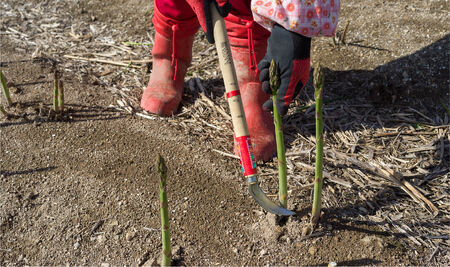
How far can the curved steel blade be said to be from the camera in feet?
5.37

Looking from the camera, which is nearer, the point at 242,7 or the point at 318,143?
the point at 318,143

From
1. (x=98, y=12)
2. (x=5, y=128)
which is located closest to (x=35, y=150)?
(x=5, y=128)

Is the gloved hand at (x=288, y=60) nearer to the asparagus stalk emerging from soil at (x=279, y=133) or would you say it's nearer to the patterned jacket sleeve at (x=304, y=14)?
the patterned jacket sleeve at (x=304, y=14)

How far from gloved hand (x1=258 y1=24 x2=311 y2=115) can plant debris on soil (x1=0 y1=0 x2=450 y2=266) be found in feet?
1.15

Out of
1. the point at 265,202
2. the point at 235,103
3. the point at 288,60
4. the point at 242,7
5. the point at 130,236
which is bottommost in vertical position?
the point at 130,236

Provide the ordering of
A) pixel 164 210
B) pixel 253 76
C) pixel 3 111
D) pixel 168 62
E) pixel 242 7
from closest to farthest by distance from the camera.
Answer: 1. pixel 164 210
2. pixel 242 7
3. pixel 253 76
4. pixel 3 111
5. pixel 168 62

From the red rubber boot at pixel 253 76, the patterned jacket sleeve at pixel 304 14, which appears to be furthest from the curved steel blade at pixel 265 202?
the patterned jacket sleeve at pixel 304 14

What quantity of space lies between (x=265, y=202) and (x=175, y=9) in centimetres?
104

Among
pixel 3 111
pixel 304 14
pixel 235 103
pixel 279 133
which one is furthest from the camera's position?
pixel 3 111

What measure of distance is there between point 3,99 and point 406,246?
202 cm

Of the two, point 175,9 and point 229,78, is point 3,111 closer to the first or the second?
point 175,9

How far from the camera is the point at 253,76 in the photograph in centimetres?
207

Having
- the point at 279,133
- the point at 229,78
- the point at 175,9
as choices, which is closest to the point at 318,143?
the point at 279,133

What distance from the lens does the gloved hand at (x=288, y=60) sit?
1.65m
